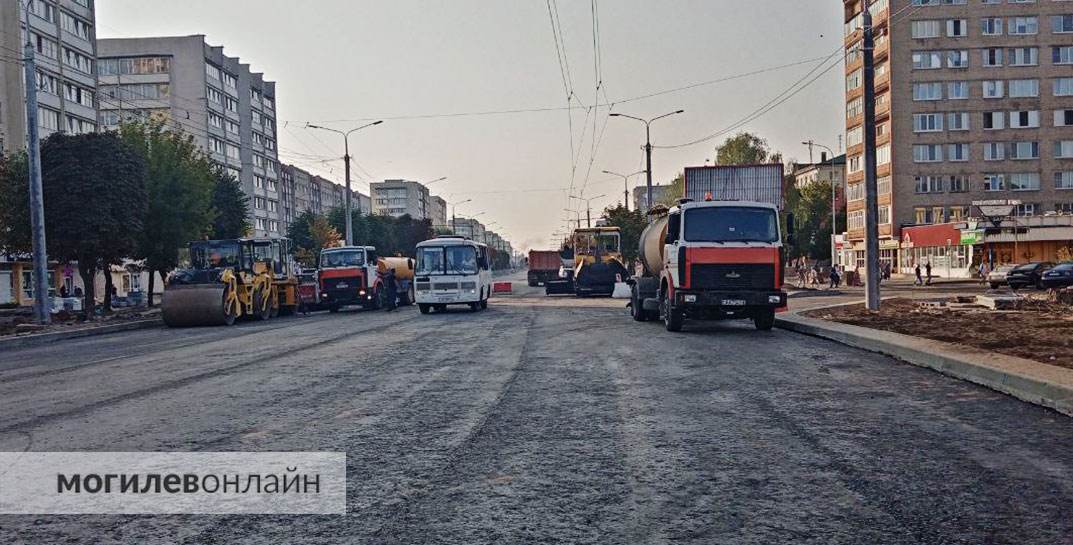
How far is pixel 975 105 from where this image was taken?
68.4 m

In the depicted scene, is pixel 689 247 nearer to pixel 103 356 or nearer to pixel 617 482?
pixel 103 356

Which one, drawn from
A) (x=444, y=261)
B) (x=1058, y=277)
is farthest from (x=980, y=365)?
(x=1058, y=277)

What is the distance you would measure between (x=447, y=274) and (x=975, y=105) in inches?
2251

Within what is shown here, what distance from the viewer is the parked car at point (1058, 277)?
3712 centimetres

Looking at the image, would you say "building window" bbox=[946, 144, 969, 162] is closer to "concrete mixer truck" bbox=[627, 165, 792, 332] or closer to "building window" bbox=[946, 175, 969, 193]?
"building window" bbox=[946, 175, 969, 193]

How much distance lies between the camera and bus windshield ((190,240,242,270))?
86.5ft

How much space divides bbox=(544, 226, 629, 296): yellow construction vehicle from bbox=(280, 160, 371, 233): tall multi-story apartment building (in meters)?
68.9

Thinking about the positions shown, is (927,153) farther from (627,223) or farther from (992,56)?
(627,223)

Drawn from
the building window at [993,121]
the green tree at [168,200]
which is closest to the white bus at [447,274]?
the green tree at [168,200]

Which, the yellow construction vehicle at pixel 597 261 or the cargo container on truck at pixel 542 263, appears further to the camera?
the cargo container on truck at pixel 542 263

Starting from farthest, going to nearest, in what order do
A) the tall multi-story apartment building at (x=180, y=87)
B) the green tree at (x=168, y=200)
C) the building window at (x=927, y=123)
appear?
1. the tall multi-story apartment building at (x=180, y=87)
2. the building window at (x=927, y=123)
3. the green tree at (x=168, y=200)

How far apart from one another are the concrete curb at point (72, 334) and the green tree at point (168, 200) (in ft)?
29.4

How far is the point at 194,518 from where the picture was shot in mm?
4547

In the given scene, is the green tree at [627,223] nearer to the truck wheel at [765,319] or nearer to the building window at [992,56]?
the truck wheel at [765,319]
